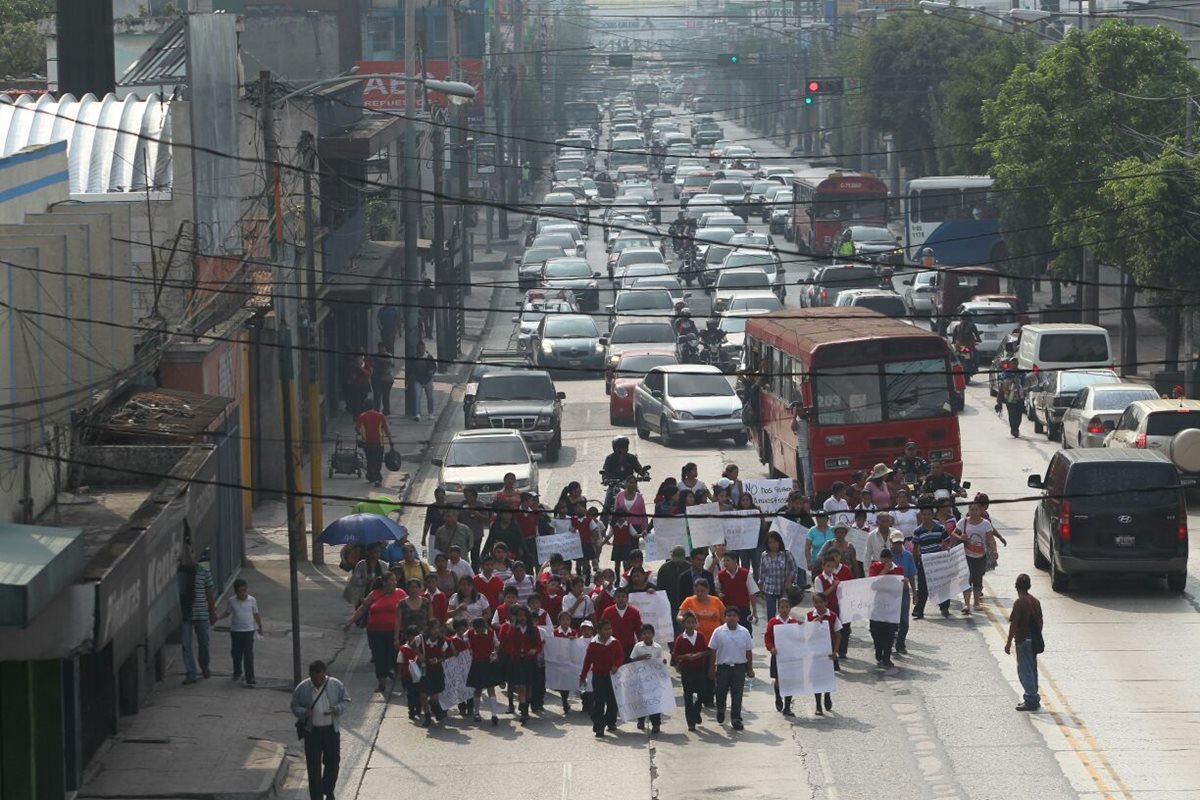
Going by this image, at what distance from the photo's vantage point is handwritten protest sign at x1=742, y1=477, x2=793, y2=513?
86.9ft

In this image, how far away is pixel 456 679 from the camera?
2088 cm

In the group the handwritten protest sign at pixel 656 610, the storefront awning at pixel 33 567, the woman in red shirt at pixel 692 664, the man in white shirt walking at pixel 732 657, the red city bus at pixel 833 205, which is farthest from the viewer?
the red city bus at pixel 833 205

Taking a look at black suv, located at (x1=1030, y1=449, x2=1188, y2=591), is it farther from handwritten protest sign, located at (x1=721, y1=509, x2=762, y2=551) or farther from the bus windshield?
the bus windshield

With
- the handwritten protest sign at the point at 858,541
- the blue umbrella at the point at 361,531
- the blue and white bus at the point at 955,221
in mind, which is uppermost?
the blue and white bus at the point at 955,221

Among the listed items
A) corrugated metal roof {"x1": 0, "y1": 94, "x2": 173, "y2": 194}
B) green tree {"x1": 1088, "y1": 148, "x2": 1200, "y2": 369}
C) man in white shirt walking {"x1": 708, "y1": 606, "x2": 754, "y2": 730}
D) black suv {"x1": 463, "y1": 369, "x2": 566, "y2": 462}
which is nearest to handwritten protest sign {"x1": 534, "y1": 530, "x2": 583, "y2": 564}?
man in white shirt walking {"x1": 708, "y1": 606, "x2": 754, "y2": 730}

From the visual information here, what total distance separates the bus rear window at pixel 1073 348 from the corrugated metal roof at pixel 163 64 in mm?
17010

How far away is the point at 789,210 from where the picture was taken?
261 ft

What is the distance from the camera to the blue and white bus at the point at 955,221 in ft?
201

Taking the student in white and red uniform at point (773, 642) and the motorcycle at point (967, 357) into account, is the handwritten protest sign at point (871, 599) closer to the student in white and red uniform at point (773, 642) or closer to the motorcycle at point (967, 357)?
the student in white and red uniform at point (773, 642)

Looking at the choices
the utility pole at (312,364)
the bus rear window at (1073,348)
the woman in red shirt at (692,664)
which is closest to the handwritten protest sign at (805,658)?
the woman in red shirt at (692,664)

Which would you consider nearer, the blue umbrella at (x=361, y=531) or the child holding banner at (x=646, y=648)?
the child holding banner at (x=646, y=648)

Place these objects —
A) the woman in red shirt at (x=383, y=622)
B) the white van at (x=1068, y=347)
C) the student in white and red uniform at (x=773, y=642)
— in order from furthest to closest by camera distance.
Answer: the white van at (x=1068, y=347) → the woman in red shirt at (x=383, y=622) → the student in white and red uniform at (x=773, y=642)

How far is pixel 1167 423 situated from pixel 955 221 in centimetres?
3086

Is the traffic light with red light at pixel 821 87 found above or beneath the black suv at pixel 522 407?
above
